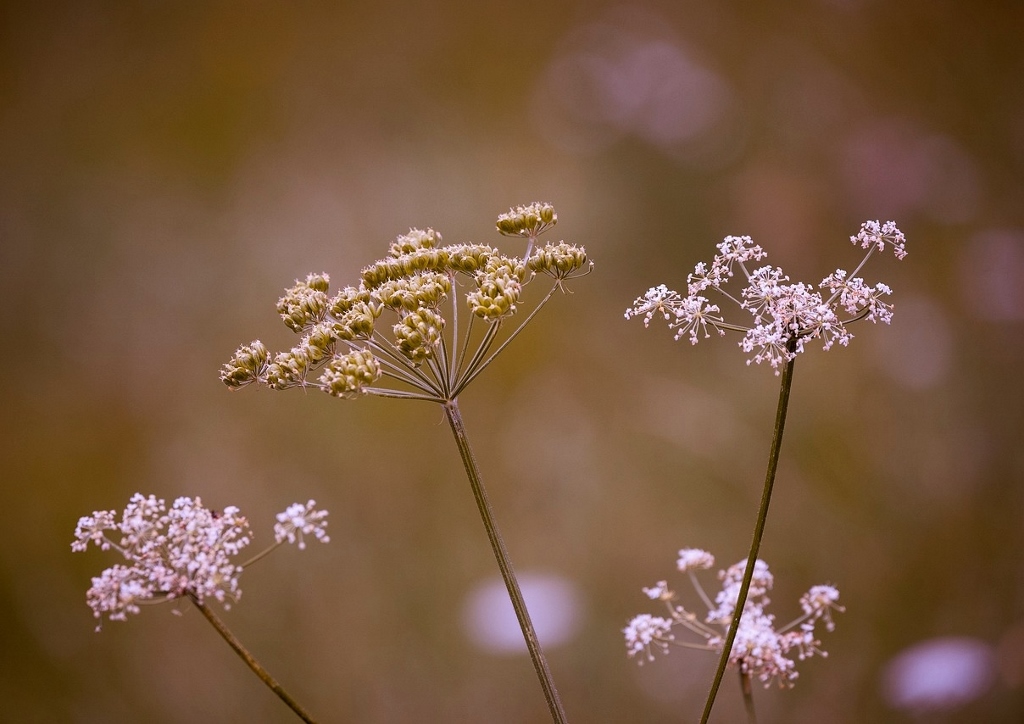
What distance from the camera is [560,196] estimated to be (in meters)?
2.53

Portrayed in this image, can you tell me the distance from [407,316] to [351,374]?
0.08 metres

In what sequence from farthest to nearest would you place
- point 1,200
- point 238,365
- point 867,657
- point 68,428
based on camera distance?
point 1,200
point 68,428
point 867,657
point 238,365

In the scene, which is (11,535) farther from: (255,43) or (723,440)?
(723,440)

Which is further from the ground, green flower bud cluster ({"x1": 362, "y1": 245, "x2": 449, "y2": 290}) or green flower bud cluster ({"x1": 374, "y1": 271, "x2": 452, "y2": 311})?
green flower bud cluster ({"x1": 362, "y1": 245, "x2": 449, "y2": 290})

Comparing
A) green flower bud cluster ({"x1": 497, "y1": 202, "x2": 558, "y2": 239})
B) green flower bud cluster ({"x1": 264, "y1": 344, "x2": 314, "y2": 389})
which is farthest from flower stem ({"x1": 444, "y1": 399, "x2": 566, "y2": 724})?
green flower bud cluster ({"x1": 497, "y1": 202, "x2": 558, "y2": 239})

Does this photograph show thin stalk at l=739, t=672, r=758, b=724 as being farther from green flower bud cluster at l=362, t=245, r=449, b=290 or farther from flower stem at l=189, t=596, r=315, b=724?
green flower bud cluster at l=362, t=245, r=449, b=290

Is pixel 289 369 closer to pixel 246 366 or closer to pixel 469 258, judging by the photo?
pixel 246 366

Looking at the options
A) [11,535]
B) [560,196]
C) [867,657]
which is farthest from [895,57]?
[11,535]

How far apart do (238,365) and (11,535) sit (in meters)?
1.81

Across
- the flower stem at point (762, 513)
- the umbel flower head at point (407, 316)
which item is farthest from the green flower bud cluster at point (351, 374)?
the flower stem at point (762, 513)

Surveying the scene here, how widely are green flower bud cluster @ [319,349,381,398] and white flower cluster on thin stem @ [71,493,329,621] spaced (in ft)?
0.37

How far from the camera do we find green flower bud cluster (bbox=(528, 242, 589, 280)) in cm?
83

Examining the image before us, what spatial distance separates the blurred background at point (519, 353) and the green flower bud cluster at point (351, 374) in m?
1.41

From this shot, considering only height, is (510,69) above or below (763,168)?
above
